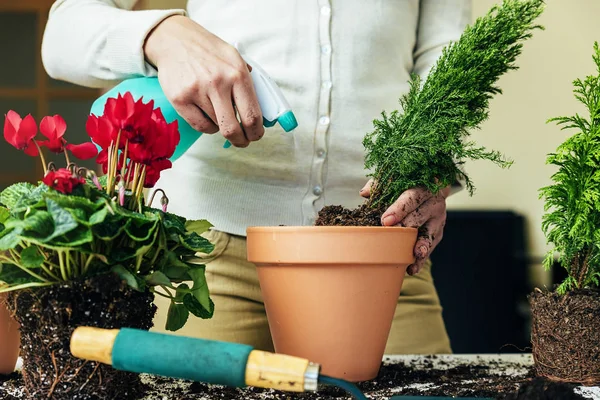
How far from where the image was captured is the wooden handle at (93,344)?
0.57m

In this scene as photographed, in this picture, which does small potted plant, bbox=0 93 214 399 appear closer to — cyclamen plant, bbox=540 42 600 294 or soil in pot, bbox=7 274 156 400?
soil in pot, bbox=7 274 156 400

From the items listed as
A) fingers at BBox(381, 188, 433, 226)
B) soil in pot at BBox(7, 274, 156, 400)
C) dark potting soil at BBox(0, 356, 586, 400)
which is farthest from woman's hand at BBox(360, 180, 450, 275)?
soil in pot at BBox(7, 274, 156, 400)

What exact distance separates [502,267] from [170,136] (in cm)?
240

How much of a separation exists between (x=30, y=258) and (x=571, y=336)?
1.93ft

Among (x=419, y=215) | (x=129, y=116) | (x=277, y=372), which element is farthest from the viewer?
(x=419, y=215)

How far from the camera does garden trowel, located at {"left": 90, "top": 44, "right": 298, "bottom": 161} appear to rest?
31.0 inches

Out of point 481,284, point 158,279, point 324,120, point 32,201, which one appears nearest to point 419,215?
point 324,120

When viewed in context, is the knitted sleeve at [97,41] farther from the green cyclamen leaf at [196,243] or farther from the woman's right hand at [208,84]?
the green cyclamen leaf at [196,243]

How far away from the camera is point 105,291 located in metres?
0.63

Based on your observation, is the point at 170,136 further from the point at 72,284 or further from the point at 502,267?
the point at 502,267

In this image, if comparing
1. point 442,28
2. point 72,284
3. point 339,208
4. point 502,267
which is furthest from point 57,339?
point 502,267

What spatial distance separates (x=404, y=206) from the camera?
808mm

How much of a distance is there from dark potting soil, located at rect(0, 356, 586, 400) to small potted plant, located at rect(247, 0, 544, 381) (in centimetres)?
4

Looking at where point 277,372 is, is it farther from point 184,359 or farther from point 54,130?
point 54,130
